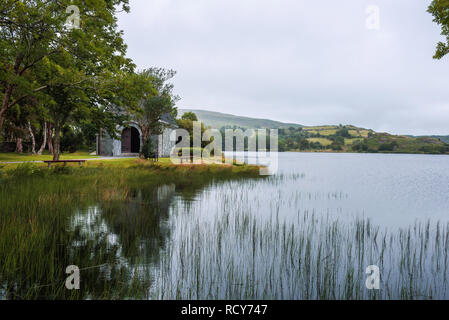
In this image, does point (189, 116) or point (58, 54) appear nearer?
point (58, 54)

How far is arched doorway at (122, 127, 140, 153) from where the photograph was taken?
3900 centimetres

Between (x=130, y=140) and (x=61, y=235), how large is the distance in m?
34.6

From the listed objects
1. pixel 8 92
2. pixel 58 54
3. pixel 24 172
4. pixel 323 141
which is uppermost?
pixel 323 141

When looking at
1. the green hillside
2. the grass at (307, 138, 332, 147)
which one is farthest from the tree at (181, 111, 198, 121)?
the grass at (307, 138, 332, 147)

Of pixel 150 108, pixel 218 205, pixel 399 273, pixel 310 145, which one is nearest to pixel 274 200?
pixel 218 205

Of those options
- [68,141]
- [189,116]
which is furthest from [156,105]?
[189,116]

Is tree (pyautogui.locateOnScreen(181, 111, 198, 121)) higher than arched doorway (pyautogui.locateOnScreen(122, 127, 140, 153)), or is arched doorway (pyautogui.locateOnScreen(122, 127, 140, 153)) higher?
tree (pyautogui.locateOnScreen(181, 111, 198, 121))

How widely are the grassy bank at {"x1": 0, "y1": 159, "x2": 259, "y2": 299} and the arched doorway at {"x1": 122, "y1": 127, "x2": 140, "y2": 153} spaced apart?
24009 mm

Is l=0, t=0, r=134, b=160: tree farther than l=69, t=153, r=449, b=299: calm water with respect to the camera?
Yes

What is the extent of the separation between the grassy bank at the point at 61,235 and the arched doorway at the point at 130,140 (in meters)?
24.0

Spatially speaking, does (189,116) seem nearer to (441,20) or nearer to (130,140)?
(130,140)

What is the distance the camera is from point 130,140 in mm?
39500

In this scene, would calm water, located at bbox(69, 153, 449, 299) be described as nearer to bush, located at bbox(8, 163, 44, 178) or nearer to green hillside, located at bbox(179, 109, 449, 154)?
bush, located at bbox(8, 163, 44, 178)
